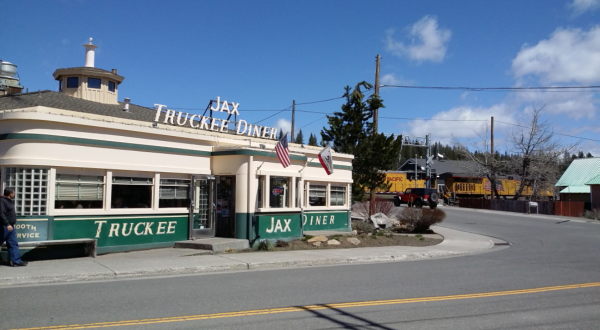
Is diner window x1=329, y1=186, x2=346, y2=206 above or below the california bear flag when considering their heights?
below

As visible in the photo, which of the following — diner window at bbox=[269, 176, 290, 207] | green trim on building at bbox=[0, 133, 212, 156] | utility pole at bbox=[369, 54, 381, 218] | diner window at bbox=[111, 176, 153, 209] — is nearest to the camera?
green trim on building at bbox=[0, 133, 212, 156]

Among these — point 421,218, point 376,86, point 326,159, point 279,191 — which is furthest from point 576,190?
point 279,191

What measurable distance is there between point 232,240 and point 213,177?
235 centimetres

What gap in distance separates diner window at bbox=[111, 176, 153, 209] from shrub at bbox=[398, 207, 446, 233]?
12768 mm

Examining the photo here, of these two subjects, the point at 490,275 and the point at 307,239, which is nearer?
the point at 490,275

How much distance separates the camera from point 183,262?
12.6 meters

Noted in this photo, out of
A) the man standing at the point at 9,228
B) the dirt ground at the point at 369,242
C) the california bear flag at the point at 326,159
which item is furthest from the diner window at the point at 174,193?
the california bear flag at the point at 326,159

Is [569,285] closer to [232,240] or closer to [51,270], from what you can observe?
[232,240]

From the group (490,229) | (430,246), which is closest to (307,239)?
(430,246)

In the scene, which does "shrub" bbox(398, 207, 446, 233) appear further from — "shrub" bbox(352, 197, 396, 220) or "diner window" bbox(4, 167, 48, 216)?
"diner window" bbox(4, 167, 48, 216)

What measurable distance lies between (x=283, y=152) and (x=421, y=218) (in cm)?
890

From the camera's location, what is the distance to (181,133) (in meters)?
16.1

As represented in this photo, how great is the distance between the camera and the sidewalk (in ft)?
35.1

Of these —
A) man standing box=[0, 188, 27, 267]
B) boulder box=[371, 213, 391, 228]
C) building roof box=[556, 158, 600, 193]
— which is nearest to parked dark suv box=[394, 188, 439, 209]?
building roof box=[556, 158, 600, 193]
